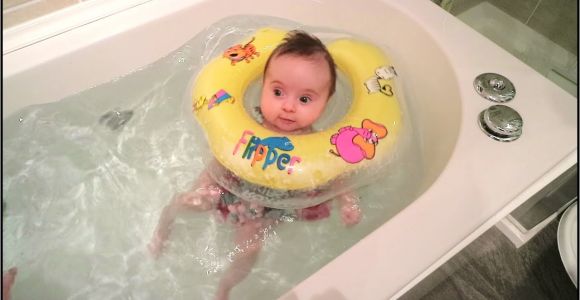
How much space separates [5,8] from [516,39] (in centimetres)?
134

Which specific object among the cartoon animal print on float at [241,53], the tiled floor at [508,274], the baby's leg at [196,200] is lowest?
the tiled floor at [508,274]

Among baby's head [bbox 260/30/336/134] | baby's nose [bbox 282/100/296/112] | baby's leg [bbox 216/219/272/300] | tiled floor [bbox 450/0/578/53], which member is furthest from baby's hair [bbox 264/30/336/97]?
tiled floor [bbox 450/0/578/53]

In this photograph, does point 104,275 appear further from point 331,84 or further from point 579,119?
point 579,119

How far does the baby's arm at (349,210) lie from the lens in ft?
3.30

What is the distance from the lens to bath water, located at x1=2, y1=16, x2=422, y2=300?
0.96 metres

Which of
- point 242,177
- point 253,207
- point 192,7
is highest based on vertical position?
point 192,7

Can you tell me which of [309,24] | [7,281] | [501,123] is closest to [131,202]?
[7,281]

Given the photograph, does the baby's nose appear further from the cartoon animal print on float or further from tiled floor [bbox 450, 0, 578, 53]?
tiled floor [bbox 450, 0, 578, 53]

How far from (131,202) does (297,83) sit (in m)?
0.51

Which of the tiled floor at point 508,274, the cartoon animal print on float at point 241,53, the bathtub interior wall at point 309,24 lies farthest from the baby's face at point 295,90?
the tiled floor at point 508,274

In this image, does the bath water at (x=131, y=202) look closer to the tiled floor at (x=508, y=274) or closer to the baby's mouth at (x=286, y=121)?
the baby's mouth at (x=286, y=121)

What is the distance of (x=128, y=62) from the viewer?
1146 mm

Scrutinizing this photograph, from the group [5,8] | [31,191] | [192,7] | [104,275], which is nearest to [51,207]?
[31,191]

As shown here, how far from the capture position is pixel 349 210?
3.30 feet
